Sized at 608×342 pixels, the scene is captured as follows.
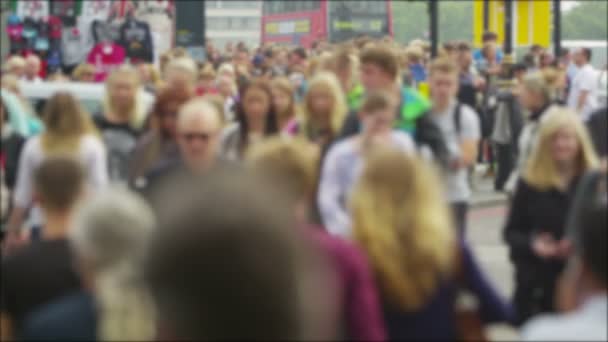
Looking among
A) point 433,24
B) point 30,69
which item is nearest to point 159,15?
point 433,24

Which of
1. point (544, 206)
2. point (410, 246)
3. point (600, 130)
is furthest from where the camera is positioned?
point (600, 130)

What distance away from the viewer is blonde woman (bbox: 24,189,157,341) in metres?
4.55

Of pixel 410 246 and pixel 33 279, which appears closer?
pixel 33 279

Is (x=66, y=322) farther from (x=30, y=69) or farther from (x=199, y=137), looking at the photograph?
(x=30, y=69)

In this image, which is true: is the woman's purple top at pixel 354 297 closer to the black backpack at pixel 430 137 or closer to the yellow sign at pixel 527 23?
the black backpack at pixel 430 137

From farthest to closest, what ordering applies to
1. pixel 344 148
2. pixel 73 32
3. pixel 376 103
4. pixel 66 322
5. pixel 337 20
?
pixel 337 20, pixel 73 32, pixel 376 103, pixel 344 148, pixel 66 322

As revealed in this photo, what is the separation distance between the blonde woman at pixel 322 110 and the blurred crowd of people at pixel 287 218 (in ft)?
0.04

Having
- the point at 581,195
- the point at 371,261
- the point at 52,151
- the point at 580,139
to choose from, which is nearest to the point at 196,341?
the point at 371,261

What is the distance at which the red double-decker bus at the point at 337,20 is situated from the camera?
146 ft

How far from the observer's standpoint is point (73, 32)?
70.3ft

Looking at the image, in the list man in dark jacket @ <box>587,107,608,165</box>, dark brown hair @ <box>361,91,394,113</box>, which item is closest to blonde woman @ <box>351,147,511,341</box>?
dark brown hair @ <box>361,91,394,113</box>

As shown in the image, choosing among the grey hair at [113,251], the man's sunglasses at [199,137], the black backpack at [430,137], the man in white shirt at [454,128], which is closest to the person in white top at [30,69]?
the man in white shirt at [454,128]

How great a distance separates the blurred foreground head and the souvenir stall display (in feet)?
59.7

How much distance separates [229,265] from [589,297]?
1.83 m
